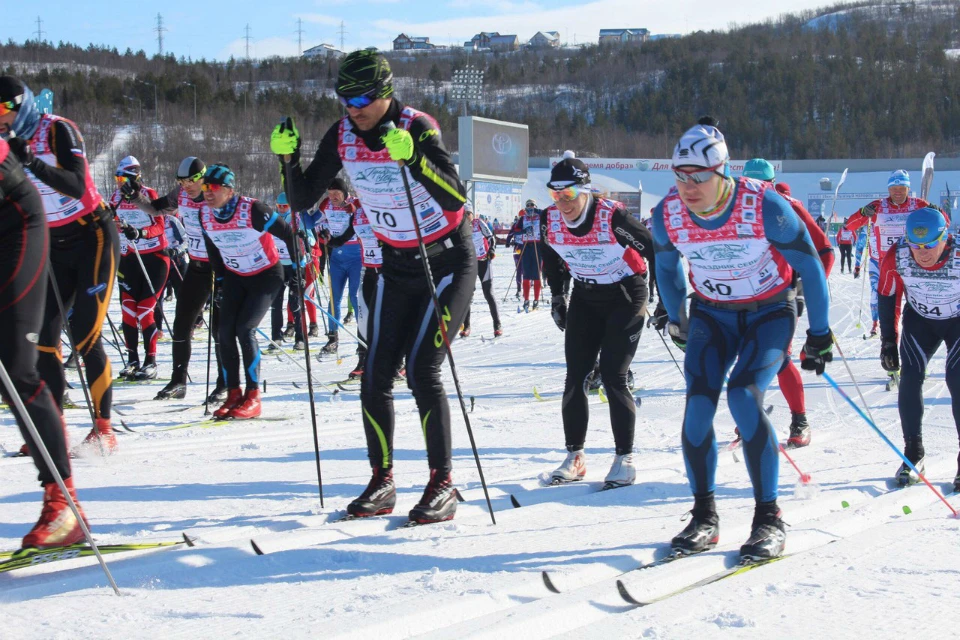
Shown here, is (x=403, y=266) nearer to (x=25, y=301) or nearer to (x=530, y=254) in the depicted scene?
(x=25, y=301)

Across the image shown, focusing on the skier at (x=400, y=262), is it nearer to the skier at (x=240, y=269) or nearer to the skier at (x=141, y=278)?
the skier at (x=240, y=269)

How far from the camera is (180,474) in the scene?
497 centimetres

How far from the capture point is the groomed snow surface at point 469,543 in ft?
9.02

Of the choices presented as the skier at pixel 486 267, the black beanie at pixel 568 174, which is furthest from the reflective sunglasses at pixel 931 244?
the skier at pixel 486 267

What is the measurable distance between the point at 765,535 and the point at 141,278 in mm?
6995

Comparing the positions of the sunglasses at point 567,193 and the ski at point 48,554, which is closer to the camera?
the ski at point 48,554

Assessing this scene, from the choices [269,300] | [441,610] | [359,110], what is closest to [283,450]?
[269,300]

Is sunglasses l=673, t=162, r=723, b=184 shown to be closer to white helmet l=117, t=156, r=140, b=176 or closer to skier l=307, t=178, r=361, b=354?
white helmet l=117, t=156, r=140, b=176

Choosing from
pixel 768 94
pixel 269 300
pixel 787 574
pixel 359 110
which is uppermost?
pixel 768 94

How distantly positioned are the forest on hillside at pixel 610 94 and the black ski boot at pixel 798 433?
44162mm

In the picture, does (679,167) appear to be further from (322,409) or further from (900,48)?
(900,48)

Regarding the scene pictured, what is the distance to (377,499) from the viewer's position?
398 centimetres

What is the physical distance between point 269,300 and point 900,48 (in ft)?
321

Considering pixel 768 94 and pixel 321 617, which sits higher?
pixel 768 94
